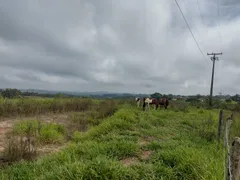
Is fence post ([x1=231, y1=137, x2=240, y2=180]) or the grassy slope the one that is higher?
fence post ([x1=231, y1=137, x2=240, y2=180])

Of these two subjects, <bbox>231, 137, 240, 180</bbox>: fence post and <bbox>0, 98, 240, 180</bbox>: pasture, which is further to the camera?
<bbox>0, 98, 240, 180</bbox>: pasture

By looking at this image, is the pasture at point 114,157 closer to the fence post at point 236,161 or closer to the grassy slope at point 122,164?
the grassy slope at point 122,164

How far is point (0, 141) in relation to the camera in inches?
246

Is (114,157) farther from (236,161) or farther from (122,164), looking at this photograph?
(236,161)

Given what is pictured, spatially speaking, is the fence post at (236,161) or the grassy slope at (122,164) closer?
the fence post at (236,161)

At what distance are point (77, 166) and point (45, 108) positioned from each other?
463 inches

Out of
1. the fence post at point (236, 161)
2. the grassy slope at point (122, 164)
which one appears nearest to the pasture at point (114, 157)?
the grassy slope at point (122, 164)

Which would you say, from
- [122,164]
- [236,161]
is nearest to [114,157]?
[122,164]

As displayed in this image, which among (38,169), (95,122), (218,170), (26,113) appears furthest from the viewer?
(26,113)

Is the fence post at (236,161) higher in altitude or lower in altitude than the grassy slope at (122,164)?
higher

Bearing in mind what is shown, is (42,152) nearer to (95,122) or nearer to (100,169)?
(100,169)

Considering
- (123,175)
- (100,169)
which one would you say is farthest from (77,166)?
(123,175)

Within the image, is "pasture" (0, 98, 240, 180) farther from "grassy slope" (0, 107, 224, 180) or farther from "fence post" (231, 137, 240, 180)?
"fence post" (231, 137, 240, 180)

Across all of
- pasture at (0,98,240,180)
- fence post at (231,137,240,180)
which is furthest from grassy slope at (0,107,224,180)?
fence post at (231,137,240,180)
